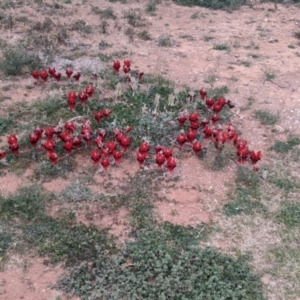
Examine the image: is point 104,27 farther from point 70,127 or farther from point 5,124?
point 70,127

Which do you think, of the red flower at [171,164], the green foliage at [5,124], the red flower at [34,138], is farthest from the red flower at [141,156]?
the green foliage at [5,124]

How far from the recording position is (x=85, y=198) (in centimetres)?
478

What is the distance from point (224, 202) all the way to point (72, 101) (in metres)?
2.25

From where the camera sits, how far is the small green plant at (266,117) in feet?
20.6

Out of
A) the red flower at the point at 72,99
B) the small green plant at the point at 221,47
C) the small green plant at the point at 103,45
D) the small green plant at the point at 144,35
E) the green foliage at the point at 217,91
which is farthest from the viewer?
the small green plant at the point at 144,35

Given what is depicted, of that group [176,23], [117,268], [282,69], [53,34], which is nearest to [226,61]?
[282,69]

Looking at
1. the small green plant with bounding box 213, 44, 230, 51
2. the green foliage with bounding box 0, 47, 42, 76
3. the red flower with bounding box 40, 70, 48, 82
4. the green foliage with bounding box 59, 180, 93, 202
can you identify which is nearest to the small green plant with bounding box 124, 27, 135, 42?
the small green plant with bounding box 213, 44, 230, 51

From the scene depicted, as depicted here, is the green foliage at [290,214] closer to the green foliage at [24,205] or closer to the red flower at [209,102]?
the red flower at [209,102]

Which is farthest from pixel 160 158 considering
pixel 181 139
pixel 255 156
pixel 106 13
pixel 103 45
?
pixel 106 13

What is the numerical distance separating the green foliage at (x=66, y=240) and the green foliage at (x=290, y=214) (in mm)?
1684

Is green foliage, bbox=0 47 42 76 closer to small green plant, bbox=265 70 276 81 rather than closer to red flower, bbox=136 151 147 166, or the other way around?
red flower, bbox=136 151 147 166

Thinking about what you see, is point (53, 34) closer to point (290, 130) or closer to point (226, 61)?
point (226, 61)

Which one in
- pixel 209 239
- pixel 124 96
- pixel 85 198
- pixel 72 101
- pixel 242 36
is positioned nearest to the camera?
pixel 209 239

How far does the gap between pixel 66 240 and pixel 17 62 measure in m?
3.57
